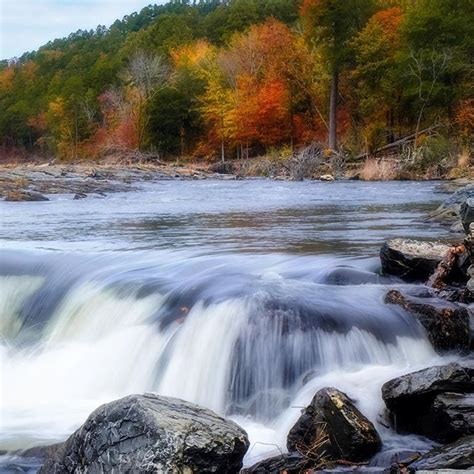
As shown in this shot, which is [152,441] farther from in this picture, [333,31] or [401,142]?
[333,31]

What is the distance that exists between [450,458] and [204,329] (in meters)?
3.08

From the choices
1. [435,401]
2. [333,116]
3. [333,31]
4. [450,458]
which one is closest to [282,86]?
[333,31]

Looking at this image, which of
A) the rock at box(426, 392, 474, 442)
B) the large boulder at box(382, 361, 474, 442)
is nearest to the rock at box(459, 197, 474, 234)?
the large boulder at box(382, 361, 474, 442)

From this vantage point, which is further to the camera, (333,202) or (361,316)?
(333,202)

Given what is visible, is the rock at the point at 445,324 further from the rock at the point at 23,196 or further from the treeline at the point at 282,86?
the treeline at the point at 282,86

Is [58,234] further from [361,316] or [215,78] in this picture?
[215,78]

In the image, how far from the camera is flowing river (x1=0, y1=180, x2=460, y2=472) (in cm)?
583

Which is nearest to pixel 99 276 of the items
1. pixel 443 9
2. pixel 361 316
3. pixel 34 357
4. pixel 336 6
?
pixel 34 357

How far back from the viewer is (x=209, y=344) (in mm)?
6383

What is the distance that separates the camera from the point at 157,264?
934 cm

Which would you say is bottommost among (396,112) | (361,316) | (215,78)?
(361,316)

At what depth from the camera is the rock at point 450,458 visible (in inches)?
153

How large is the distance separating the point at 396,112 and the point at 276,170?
Answer: 34.0ft

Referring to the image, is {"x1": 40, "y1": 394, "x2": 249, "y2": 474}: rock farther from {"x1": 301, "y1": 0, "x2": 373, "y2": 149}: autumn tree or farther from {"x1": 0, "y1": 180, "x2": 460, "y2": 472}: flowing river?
{"x1": 301, "y1": 0, "x2": 373, "y2": 149}: autumn tree
